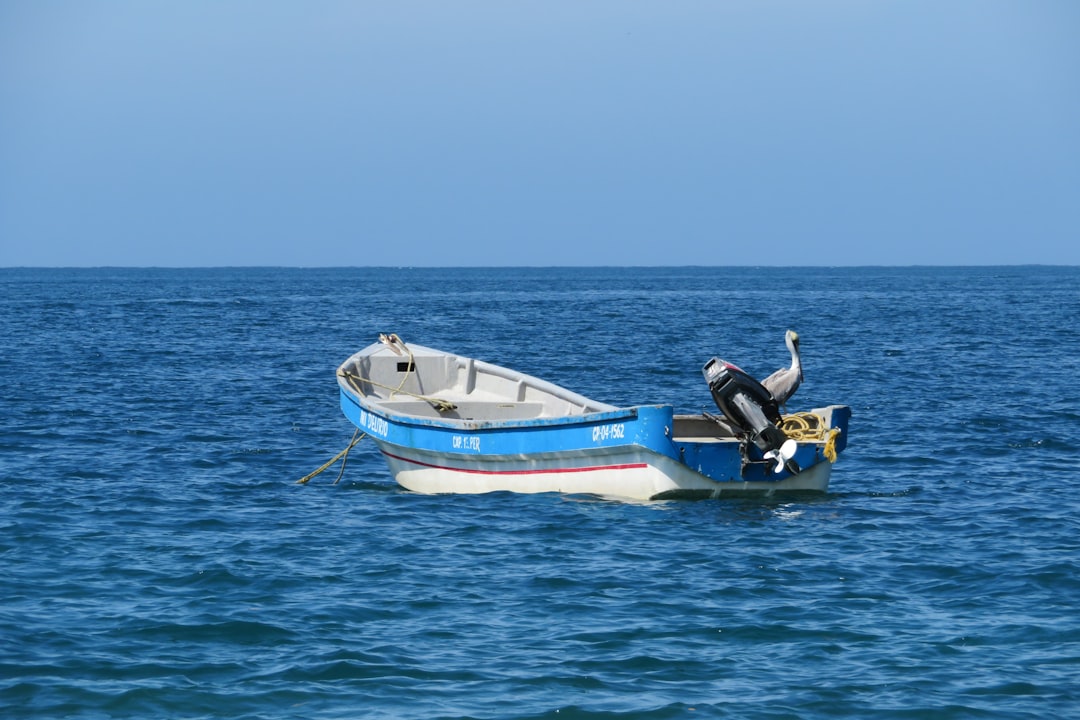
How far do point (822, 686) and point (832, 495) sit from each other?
8170 mm

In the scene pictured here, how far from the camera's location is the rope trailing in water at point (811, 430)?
56.5ft

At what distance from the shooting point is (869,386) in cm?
3444

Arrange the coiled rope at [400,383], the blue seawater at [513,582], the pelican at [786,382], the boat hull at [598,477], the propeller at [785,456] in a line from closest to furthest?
1. the blue seawater at [513,582]
2. the propeller at [785,456]
3. the boat hull at [598,477]
4. the pelican at [786,382]
5. the coiled rope at [400,383]

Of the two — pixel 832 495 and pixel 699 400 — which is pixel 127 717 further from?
pixel 699 400

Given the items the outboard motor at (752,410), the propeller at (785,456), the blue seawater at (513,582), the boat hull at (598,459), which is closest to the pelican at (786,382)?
the outboard motor at (752,410)

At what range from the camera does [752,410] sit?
55.7 ft

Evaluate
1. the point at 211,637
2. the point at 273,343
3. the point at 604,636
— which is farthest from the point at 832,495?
the point at 273,343

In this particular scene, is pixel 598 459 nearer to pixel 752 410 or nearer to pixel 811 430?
pixel 752 410

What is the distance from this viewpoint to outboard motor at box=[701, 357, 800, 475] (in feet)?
55.1

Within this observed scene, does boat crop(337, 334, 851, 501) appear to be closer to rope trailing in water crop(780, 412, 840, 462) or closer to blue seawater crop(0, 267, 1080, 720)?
rope trailing in water crop(780, 412, 840, 462)

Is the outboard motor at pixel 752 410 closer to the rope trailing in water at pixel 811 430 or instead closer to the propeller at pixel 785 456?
the propeller at pixel 785 456

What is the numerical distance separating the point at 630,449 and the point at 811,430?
2.48 metres

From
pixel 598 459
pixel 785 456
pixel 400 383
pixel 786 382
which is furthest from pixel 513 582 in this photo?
pixel 400 383

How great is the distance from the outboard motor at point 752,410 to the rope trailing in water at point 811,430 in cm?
18
